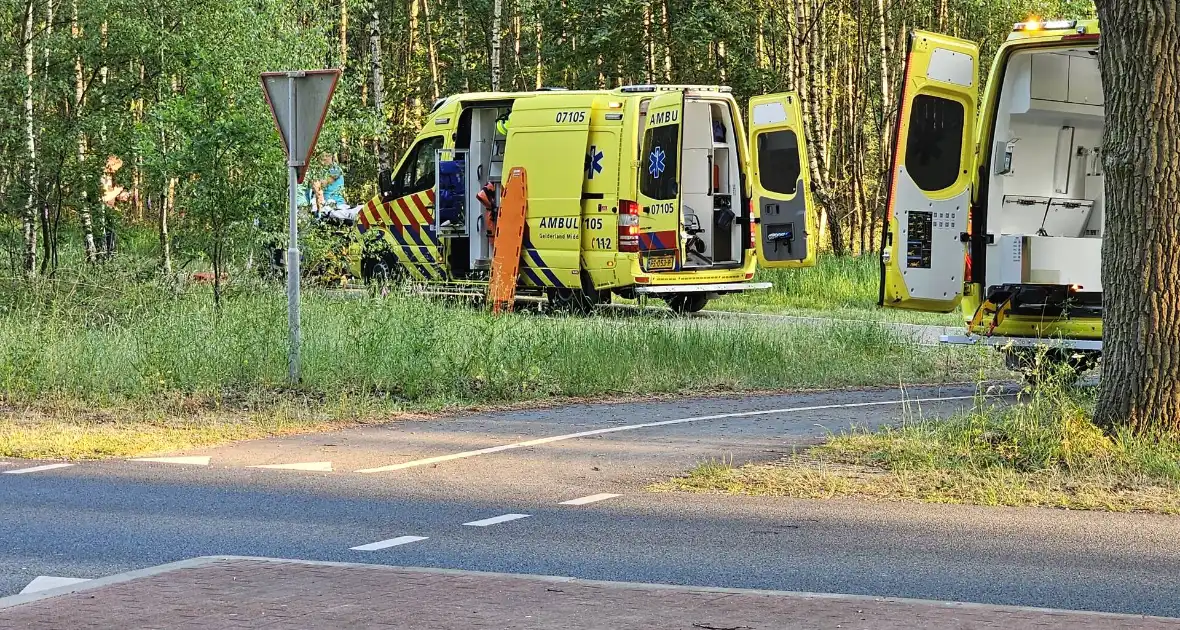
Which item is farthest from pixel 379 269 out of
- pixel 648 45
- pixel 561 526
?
pixel 561 526

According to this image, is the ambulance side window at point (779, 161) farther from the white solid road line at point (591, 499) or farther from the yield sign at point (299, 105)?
the white solid road line at point (591, 499)

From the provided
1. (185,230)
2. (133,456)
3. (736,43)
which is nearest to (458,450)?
(133,456)

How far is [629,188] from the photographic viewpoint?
19.5 metres

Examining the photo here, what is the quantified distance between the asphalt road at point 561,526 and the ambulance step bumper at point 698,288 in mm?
9224

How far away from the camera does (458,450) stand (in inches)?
403

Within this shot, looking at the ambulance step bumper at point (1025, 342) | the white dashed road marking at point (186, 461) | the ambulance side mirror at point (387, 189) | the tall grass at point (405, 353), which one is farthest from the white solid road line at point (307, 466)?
the ambulance side mirror at point (387, 189)

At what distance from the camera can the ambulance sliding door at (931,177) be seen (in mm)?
12727

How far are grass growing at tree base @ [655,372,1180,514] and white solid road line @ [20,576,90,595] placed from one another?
356cm

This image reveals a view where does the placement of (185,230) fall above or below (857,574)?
above

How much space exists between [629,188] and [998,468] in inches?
438

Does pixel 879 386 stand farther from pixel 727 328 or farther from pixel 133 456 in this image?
pixel 133 456

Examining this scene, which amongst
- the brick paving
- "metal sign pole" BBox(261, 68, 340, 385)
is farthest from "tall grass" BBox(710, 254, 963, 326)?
the brick paving

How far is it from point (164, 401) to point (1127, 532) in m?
7.57

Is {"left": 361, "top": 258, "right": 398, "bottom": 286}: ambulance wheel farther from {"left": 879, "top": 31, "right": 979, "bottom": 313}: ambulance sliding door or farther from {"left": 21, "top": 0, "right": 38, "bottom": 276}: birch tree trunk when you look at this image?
{"left": 879, "top": 31, "right": 979, "bottom": 313}: ambulance sliding door
